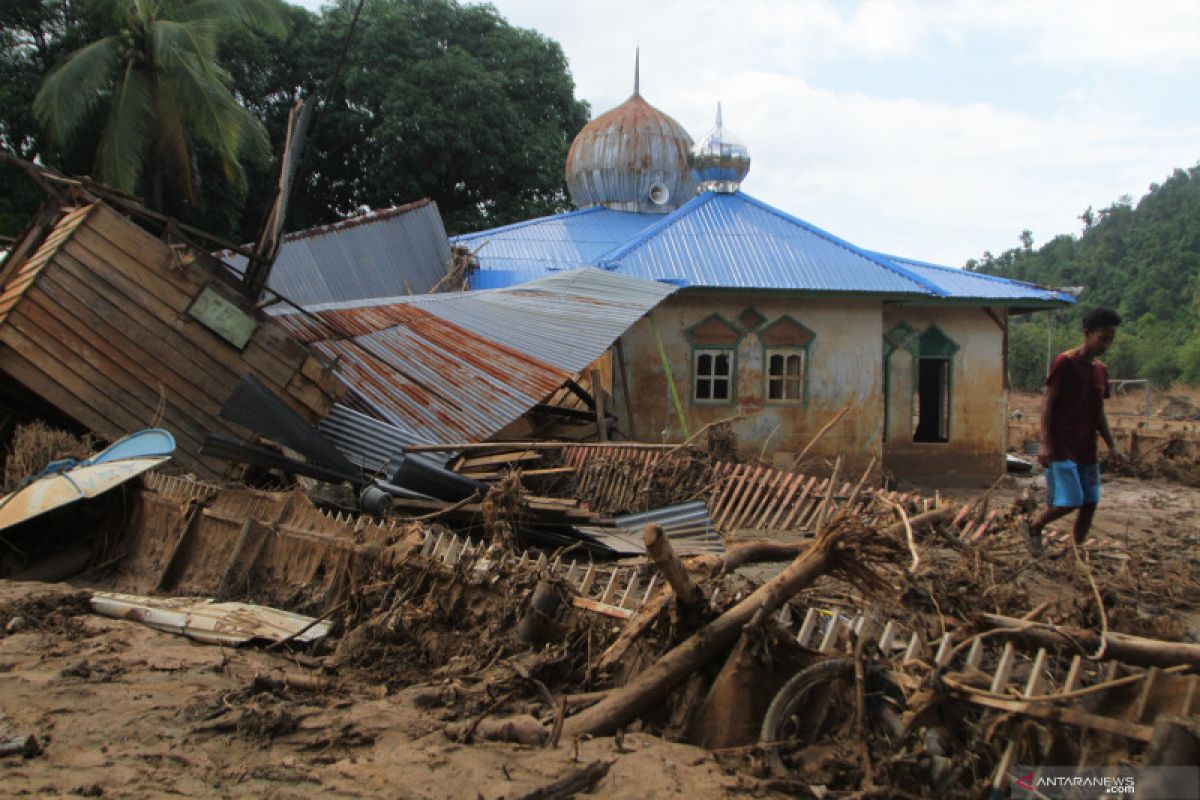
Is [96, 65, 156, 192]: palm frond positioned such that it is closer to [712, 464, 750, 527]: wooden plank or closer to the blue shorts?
[712, 464, 750, 527]: wooden plank

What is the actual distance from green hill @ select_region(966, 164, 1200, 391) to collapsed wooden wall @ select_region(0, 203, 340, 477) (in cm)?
3160

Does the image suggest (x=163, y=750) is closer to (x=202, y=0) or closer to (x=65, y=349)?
(x=65, y=349)

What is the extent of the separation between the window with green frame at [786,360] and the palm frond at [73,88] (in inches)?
520

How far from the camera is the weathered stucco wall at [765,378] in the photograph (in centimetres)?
1500

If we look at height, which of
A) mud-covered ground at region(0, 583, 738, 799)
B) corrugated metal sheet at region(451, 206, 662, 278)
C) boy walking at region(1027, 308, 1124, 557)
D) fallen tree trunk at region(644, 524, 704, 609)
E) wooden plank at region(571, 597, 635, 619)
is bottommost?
mud-covered ground at region(0, 583, 738, 799)

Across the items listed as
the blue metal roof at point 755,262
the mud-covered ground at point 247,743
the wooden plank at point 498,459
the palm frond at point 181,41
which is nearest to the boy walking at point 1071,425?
the mud-covered ground at point 247,743

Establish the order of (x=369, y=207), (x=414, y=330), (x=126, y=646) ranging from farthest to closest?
1. (x=369, y=207)
2. (x=414, y=330)
3. (x=126, y=646)

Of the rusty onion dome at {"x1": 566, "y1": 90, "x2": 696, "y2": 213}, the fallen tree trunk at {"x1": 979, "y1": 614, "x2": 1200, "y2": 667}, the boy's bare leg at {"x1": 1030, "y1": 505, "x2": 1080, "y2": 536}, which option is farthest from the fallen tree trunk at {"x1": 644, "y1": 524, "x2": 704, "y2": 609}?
the rusty onion dome at {"x1": 566, "y1": 90, "x2": 696, "y2": 213}

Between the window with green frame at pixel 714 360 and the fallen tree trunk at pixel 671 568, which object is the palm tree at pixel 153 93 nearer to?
the window with green frame at pixel 714 360

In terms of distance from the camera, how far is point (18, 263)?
30.4 ft

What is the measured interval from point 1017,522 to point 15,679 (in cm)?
640

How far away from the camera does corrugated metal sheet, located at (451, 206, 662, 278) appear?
774 inches

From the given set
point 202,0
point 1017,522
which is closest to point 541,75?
point 202,0

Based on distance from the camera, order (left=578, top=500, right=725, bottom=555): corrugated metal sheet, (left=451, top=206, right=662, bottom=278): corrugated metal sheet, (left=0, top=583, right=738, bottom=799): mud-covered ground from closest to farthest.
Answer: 1. (left=0, top=583, right=738, bottom=799): mud-covered ground
2. (left=578, top=500, right=725, bottom=555): corrugated metal sheet
3. (left=451, top=206, right=662, bottom=278): corrugated metal sheet
